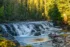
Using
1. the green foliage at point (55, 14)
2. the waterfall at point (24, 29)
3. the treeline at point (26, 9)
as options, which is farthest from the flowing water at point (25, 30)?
the treeline at point (26, 9)


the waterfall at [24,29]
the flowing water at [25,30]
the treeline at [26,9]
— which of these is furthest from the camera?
the treeline at [26,9]

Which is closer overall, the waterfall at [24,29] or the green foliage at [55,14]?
the waterfall at [24,29]

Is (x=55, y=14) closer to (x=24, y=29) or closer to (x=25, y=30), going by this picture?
(x=24, y=29)

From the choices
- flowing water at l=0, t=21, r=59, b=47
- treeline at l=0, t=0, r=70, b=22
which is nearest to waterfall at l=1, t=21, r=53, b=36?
flowing water at l=0, t=21, r=59, b=47

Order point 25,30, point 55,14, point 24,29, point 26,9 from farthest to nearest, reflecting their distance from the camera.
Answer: point 26,9 → point 55,14 → point 24,29 → point 25,30

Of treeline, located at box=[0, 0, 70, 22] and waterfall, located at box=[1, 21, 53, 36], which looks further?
treeline, located at box=[0, 0, 70, 22]

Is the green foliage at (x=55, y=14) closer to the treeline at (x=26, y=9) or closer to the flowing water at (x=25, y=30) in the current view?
the treeline at (x=26, y=9)

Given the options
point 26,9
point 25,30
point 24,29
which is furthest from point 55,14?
point 26,9

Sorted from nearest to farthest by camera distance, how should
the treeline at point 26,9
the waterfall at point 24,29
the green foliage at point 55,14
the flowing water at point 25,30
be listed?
the flowing water at point 25,30 < the waterfall at point 24,29 < the green foliage at point 55,14 < the treeline at point 26,9

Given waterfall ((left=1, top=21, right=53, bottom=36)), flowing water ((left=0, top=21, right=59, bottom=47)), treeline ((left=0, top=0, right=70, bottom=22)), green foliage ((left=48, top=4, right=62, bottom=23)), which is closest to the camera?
flowing water ((left=0, top=21, right=59, bottom=47))

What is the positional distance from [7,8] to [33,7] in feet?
30.3

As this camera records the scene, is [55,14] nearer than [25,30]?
No

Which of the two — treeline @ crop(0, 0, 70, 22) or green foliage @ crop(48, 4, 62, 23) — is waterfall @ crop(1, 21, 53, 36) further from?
treeline @ crop(0, 0, 70, 22)

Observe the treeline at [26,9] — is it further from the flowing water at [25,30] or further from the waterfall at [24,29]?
the flowing water at [25,30]
